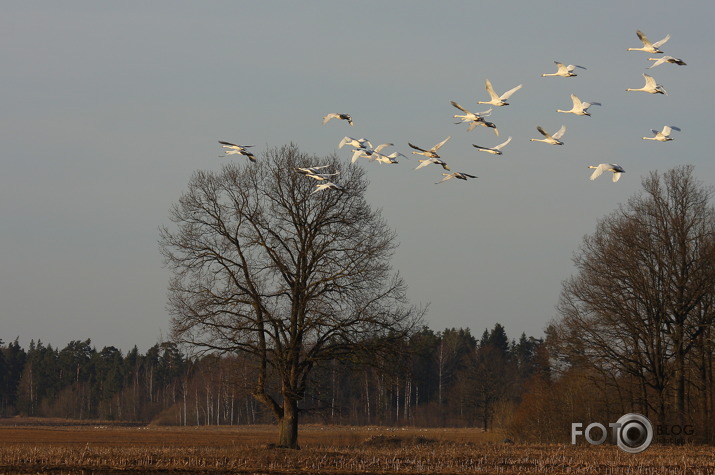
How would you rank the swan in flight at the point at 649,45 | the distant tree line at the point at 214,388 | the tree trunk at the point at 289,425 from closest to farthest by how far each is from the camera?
the swan in flight at the point at 649,45, the tree trunk at the point at 289,425, the distant tree line at the point at 214,388

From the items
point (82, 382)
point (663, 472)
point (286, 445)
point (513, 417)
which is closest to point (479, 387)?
point (513, 417)

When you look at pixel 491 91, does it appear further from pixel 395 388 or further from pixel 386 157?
pixel 395 388

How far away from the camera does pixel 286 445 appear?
27969 mm

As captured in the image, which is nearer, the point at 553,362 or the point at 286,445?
the point at 286,445

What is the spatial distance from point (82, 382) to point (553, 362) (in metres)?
95.1

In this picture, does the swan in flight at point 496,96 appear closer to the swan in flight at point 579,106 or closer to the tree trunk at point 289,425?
the swan in flight at point 579,106

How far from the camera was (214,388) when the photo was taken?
84125 mm

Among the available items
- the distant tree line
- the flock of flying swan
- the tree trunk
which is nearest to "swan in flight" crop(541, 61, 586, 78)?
the flock of flying swan

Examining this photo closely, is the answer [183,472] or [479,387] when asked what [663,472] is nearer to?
[183,472]

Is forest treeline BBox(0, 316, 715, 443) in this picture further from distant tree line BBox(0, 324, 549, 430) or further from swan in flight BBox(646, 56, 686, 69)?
swan in flight BBox(646, 56, 686, 69)

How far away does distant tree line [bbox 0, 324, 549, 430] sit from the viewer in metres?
80.1

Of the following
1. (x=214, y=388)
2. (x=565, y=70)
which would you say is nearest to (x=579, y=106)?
(x=565, y=70)

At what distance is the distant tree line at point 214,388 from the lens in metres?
80.1

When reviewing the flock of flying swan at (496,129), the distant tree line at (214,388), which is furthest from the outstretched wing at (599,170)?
the distant tree line at (214,388)
